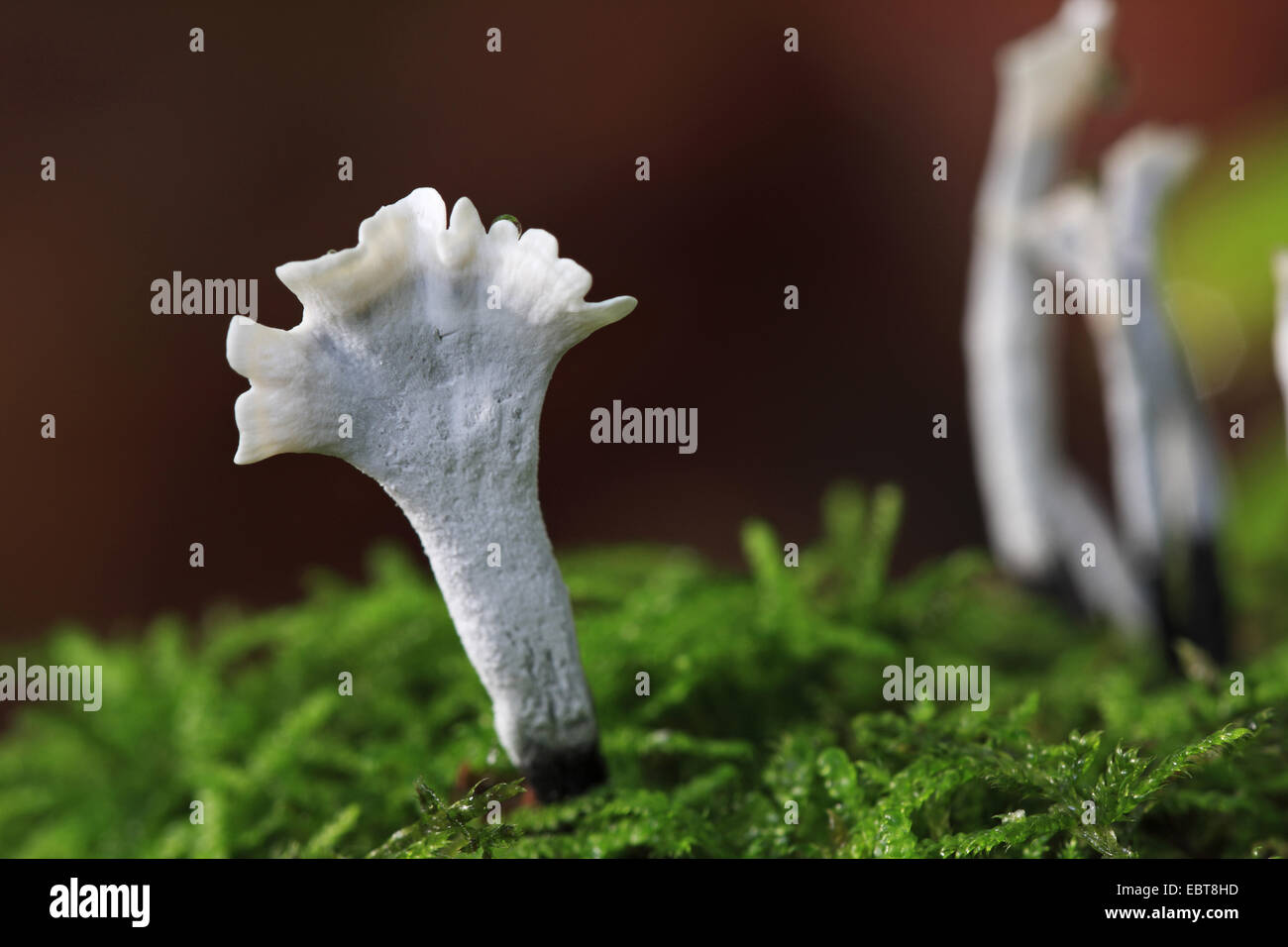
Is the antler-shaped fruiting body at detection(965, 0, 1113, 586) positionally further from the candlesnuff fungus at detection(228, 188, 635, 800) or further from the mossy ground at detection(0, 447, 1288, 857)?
the candlesnuff fungus at detection(228, 188, 635, 800)

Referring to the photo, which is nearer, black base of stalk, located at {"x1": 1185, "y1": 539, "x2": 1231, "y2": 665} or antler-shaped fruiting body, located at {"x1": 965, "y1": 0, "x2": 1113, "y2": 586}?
black base of stalk, located at {"x1": 1185, "y1": 539, "x2": 1231, "y2": 665}

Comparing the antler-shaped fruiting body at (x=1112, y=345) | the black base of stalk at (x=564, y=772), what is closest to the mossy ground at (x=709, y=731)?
the black base of stalk at (x=564, y=772)

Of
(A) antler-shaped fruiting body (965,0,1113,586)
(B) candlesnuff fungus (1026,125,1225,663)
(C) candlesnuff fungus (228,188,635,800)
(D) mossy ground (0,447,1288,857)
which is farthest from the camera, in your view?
(A) antler-shaped fruiting body (965,0,1113,586)

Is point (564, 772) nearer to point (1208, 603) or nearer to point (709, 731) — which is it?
point (709, 731)

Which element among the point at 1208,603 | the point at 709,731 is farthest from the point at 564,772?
the point at 1208,603

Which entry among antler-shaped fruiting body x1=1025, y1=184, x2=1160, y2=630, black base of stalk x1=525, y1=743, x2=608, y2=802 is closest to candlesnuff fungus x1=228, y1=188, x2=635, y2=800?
black base of stalk x1=525, y1=743, x2=608, y2=802
